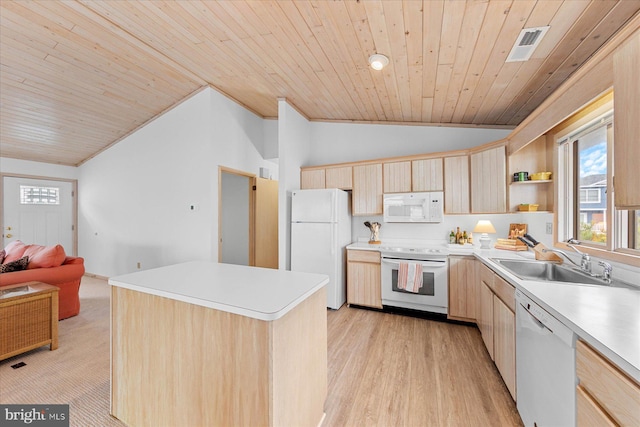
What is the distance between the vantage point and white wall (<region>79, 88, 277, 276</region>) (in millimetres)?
3805

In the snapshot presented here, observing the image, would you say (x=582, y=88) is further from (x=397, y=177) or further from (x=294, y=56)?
(x=294, y=56)

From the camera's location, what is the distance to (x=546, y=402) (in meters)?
1.22

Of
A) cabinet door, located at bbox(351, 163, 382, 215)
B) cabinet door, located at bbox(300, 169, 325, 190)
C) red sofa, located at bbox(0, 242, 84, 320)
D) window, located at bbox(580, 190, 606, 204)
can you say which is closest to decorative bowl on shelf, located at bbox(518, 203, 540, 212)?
window, located at bbox(580, 190, 606, 204)

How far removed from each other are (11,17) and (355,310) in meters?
4.77

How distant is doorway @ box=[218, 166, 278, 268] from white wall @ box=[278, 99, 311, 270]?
98cm

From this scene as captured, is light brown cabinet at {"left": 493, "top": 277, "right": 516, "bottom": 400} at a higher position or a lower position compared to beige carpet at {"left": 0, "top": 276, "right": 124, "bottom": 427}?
higher

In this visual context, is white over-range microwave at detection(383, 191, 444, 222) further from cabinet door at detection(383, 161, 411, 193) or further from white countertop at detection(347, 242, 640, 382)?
white countertop at detection(347, 242, 640, 382)

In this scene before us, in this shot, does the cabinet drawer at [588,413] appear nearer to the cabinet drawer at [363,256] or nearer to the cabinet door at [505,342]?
the cabinet door at [505,342]

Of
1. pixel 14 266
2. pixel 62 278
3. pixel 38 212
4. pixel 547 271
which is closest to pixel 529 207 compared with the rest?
pixel 547 271

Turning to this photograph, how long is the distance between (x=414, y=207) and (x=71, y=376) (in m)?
3.77

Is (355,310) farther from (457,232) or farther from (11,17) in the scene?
(11,17)

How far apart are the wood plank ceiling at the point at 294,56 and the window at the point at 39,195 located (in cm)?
130

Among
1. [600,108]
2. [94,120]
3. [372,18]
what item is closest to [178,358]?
[372,18]

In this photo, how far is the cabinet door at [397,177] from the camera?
349cm
